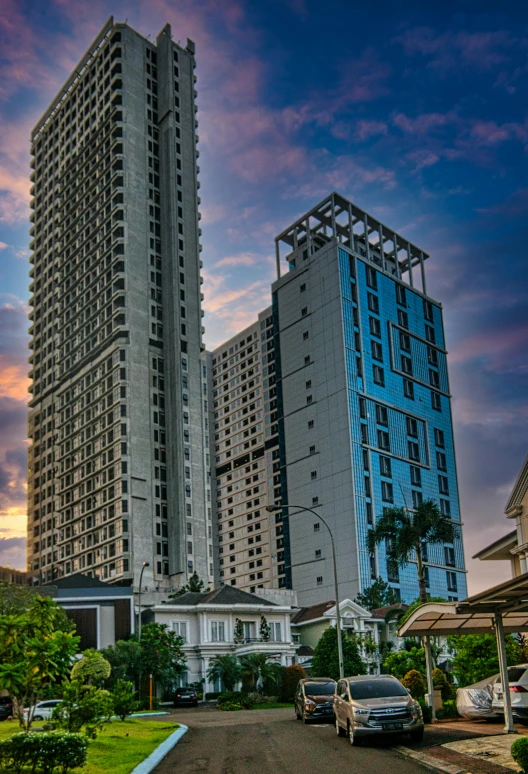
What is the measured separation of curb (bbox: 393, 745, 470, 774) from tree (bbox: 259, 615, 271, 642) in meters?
58.5

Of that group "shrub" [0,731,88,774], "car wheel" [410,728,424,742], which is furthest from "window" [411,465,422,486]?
"shrub" [0,731,88,774]

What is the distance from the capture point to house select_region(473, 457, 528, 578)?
36.5 m

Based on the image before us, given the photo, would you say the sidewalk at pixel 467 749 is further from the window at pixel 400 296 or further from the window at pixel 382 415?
the window at pixel 400 296

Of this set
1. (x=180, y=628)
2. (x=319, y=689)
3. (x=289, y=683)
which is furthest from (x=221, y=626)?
A: (x=319, y=689)

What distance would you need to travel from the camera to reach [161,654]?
72.1m

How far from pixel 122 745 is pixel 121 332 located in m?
98.4

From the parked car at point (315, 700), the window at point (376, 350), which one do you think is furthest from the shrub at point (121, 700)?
the window at point (376, 350)

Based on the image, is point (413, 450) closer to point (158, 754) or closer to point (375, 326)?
point (375, 326)

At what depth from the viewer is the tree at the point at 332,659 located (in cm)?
6030

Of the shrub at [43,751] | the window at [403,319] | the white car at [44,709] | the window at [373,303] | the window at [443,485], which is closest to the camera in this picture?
the shrub at [43,751]

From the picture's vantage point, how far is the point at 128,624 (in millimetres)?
83812

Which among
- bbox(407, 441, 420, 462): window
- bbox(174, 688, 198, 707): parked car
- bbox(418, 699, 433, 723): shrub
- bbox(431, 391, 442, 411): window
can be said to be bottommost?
bbox(174, 688, 198, 707): parked car

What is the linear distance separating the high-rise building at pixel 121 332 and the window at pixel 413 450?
3537 centimetres

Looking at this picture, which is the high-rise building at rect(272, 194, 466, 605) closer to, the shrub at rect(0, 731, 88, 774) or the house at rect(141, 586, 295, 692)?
the house at rect(141, 586, 295, 692)
